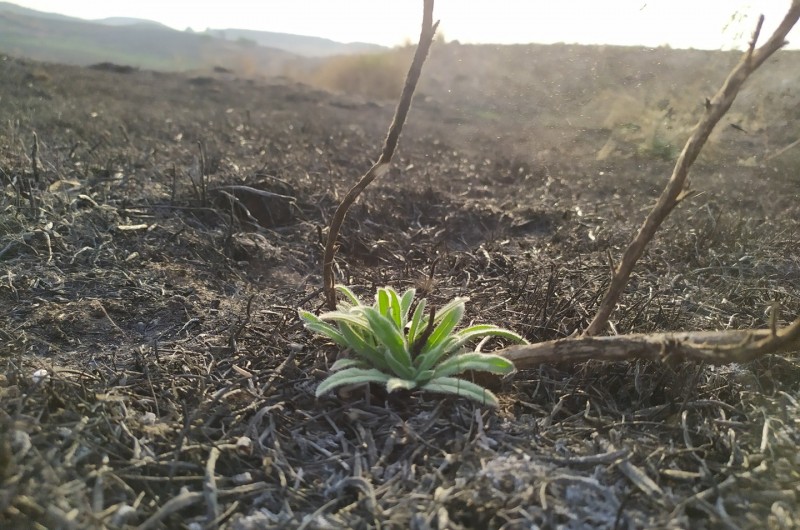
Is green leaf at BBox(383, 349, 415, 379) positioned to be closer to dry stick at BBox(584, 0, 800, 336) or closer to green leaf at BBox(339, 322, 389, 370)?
green leaf at BBox(339, 322, 389, 370)

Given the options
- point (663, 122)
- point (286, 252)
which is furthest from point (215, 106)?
point (663, 122)

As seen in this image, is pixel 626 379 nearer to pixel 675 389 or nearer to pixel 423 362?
pixel 675 389

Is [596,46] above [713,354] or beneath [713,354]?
above

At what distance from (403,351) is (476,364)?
0.24 metres

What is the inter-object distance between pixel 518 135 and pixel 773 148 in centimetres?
223

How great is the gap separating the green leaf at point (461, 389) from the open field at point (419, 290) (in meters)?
0.07

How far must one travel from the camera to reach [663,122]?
3750 millimetres

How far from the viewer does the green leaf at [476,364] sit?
1.74 meters

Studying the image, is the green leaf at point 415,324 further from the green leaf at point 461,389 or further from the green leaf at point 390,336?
the green leaf at point 461,389

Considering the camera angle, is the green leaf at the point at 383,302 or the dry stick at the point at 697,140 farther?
the green leaf at the point at 383,302

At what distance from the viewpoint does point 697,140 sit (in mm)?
1741

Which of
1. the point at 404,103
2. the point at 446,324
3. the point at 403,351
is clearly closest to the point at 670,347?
the point at 446,324

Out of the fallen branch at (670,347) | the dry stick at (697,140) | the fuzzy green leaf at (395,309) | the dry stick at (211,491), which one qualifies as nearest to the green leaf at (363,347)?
the fuzzy green leaf at (395,309)

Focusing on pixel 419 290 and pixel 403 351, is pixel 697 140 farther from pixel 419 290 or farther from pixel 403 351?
pixel 419 290
